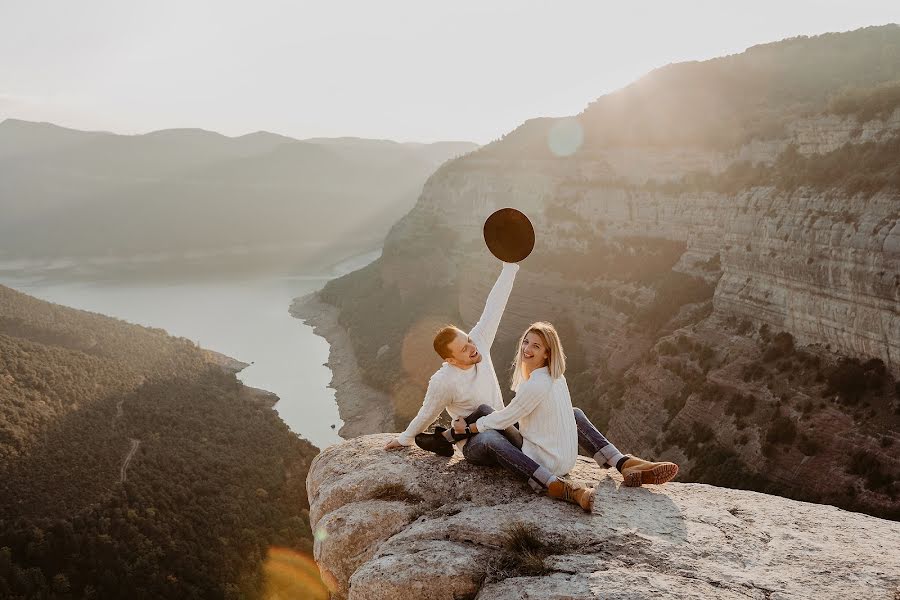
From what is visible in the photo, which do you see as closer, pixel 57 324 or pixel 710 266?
pixel 710 266

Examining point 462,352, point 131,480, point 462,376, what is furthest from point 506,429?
point 131,480

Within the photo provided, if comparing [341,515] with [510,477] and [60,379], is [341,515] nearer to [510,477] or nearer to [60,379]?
[510,477]

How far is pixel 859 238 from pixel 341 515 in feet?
75.6

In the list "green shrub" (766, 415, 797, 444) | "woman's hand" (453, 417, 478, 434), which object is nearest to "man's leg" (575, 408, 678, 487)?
"woman's hand" (453, 417, 478, 434)

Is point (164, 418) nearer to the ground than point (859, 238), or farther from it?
nearer to the ground

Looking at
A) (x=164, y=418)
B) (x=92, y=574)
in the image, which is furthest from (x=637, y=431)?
(x=164, y=418)

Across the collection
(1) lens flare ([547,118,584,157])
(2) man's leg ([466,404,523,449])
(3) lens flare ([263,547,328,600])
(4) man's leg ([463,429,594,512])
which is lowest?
(3) lens flare ([263,547,328,600])

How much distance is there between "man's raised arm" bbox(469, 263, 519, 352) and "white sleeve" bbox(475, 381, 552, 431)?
124 centimetres

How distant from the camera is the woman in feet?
21.6

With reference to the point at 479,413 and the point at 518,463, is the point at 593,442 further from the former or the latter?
the point at 479,413

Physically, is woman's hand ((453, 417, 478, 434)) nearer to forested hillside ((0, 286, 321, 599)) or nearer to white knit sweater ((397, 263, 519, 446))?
white knit sweater ((397, 263, 519, 446))

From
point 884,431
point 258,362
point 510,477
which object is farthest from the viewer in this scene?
point 258,362

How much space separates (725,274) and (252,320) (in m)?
78.3

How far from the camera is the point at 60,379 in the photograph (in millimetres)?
43125
